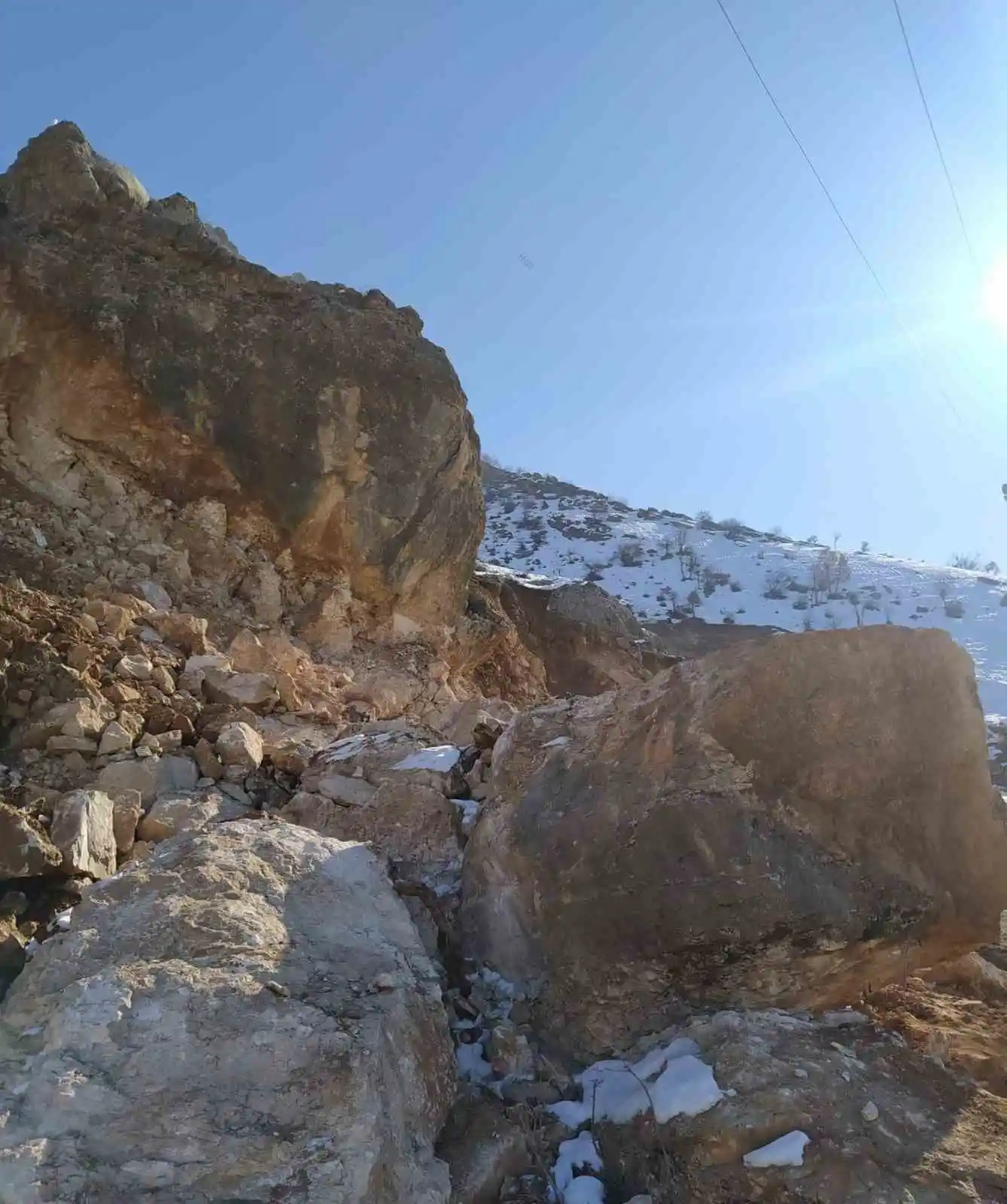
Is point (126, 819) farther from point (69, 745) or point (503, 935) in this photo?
point (503, 935)

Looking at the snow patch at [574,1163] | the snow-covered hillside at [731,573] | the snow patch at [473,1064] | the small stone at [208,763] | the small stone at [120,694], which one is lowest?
the snow patch at [574,1163]

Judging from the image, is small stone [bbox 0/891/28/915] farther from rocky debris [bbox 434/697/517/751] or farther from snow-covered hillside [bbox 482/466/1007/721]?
snow-covered hillside [bbox 482/466/1007/721]

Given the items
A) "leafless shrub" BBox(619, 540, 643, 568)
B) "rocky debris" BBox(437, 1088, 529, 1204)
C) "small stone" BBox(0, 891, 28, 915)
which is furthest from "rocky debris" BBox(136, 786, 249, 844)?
"leafless shrub" BBox(619, 540, 643, 568)

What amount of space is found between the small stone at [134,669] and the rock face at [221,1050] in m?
2.18

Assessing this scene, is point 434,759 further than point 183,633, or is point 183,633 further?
point 183,633

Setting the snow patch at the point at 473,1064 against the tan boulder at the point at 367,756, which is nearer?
the snow patch at the point at 473,1064

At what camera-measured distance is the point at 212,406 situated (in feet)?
29.7

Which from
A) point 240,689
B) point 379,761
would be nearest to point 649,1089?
point 379,761

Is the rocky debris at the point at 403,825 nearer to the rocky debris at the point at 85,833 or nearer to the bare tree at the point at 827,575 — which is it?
the rocky debris at the point at 85,833

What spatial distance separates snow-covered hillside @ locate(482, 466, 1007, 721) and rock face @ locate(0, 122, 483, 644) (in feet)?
74.8

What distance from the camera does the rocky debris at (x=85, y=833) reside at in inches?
136

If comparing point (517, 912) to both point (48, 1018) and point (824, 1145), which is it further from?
point (48, 1018)

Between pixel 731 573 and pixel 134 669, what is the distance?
37843 mm

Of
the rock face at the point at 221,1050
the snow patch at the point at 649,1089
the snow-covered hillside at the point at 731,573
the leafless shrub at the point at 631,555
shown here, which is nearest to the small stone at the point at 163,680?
the rock face at the point at 221,1050
